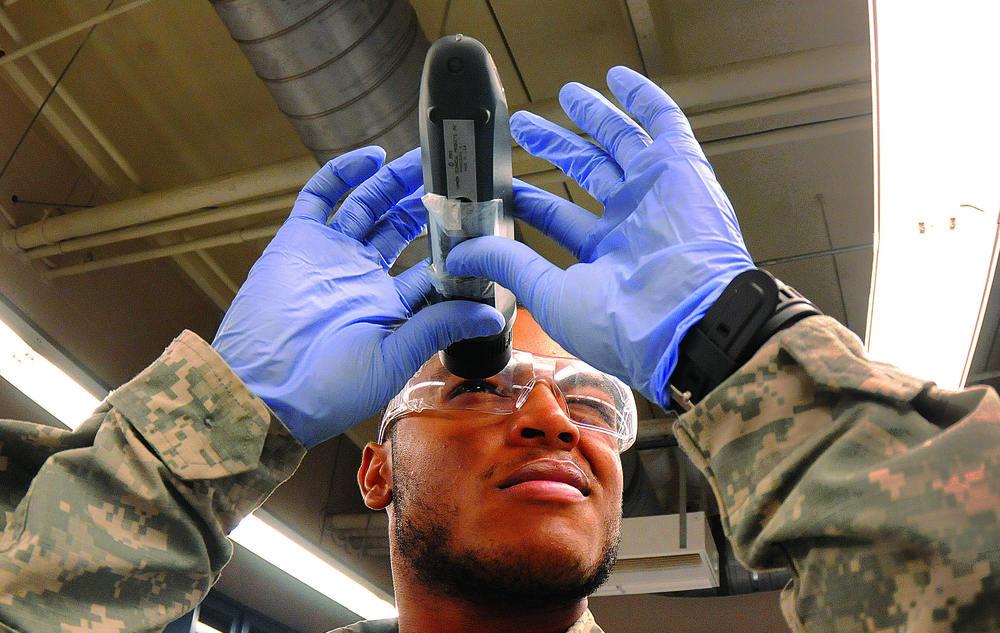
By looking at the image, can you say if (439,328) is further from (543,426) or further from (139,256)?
(139,256)

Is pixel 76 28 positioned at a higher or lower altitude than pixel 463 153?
higher

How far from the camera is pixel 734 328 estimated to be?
0.97 m

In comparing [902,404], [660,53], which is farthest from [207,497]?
[660,53]

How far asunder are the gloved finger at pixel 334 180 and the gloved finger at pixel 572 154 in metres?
0.34

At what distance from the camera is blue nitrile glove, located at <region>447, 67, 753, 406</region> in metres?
1.16

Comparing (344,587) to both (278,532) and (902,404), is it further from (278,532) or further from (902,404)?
(902,404)

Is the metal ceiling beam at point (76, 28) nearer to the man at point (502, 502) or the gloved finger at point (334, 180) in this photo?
the gloved finger at point (334, 180)

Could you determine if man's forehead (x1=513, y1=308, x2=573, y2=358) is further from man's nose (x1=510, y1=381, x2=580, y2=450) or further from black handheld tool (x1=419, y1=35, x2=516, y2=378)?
black handheld tool (x1=419, y1=35, x2=516, y2=378)

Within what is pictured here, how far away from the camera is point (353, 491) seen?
21.4 feet

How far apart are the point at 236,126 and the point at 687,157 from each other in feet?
11.2

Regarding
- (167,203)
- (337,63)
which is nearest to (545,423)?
(337,63)

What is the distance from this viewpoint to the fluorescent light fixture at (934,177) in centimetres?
143

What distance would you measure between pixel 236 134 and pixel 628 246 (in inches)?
135

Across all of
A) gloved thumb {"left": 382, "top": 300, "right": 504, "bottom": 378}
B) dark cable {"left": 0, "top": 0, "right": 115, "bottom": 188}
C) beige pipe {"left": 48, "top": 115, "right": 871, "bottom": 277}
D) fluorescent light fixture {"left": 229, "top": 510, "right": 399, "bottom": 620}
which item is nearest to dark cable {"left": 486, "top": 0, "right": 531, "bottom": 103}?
beige pipe {"left": 48, "top": 115, "right": 871, "bottom": 277}
